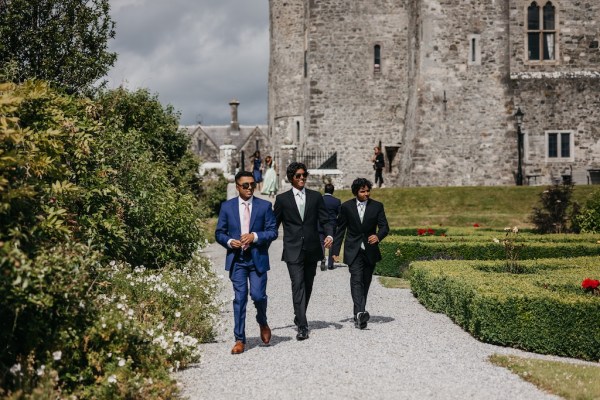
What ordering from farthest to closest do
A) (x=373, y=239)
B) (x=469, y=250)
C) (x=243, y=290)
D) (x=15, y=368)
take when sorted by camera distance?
(x=469, y=250)
(x=373, y=239)
(x=243, y=290)
(x=15, y=368)


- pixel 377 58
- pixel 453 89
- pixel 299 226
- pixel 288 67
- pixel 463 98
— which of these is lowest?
pixel 299 226

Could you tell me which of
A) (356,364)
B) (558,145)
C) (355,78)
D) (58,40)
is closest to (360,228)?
(356,364)

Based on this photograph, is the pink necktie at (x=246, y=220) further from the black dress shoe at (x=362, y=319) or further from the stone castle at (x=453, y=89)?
the stone castle at (x=453, y=89)

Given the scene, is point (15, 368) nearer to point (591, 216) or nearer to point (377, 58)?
point (591, 216)

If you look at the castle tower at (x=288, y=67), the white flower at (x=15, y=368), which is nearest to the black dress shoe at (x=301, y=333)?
the white flower at (x=15, y=368)

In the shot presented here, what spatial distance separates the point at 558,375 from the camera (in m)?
8.04

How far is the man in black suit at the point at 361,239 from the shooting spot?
1105 centimetres

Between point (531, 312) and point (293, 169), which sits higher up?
point (293, 169)

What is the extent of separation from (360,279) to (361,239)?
0.54 metres

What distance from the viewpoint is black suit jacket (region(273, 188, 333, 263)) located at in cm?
1039

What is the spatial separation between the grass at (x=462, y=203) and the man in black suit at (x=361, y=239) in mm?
16060

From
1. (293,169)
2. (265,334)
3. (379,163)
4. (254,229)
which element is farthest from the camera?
(379,163)

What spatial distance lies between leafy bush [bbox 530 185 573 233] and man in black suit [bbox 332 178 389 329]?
12.5 meters

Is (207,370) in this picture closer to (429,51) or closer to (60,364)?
(60,364)
